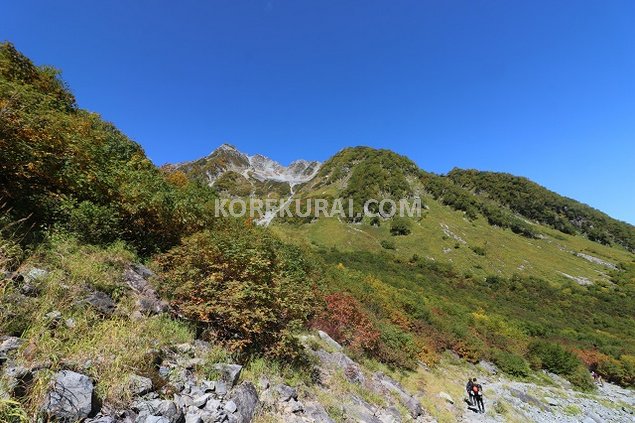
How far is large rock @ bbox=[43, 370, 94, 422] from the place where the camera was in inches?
130

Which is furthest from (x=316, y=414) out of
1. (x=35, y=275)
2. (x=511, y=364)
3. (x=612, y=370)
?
(x=612, y=370)

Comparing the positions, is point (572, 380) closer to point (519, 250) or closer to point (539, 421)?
point (539, 421)

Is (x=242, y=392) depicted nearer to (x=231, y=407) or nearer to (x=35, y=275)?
(x=231, y=407)

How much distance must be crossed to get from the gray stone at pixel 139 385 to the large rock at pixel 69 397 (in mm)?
606

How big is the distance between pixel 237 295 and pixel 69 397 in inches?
145

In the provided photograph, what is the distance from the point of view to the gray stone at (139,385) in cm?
410

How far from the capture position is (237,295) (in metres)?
6.97

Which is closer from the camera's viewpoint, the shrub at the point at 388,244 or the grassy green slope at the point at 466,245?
the grassy green slope at the point at 466,245

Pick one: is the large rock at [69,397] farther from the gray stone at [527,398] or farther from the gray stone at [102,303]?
the gray stone at [527,398]

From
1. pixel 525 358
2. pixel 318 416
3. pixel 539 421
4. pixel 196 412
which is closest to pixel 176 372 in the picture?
pixel 196 412

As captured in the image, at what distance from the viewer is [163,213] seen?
1070 centimetres

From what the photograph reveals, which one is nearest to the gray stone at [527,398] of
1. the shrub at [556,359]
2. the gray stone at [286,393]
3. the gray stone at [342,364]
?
the shrub at [556,359]

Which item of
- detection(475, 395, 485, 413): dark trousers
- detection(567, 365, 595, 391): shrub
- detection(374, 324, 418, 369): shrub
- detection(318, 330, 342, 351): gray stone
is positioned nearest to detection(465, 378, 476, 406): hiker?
detection(475, 395, 485, 413): dark trousers

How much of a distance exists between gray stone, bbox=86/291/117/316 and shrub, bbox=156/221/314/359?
1.52m
